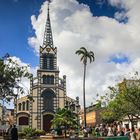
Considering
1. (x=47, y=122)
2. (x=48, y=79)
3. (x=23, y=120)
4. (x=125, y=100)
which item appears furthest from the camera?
(x=48, y=79)

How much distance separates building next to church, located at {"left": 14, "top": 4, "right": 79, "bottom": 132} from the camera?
79312 mm

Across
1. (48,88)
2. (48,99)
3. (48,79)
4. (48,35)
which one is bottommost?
(48,99)

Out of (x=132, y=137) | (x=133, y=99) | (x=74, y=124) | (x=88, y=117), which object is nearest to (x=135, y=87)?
(x=133, y=99)

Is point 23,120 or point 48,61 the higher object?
point 48,61

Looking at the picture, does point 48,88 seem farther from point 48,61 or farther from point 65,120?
point 65,120

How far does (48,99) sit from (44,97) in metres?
0.97

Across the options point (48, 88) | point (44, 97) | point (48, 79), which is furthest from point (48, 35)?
point (44, 97)

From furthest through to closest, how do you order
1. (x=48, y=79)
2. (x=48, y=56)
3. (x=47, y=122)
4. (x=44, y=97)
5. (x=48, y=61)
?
(x=48, y=56) < (x=48, y=61) < (x=48, y=79) < (x=44, y=97) < (x=47, y=122)

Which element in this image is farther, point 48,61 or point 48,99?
point 48,61

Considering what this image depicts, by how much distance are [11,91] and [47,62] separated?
54822 millimetres

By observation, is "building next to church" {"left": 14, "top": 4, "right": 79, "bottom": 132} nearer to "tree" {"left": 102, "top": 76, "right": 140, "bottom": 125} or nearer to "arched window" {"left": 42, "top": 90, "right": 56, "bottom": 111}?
"arched window" {"left": 42, "top": 90, "right": 56, "bottom": 111}

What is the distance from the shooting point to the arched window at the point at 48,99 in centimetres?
8050

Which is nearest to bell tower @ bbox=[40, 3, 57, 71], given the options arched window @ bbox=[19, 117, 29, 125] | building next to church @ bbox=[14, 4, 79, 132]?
building next to church @ bbox=[14, 4, 79, 132]

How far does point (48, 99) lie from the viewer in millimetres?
81062
